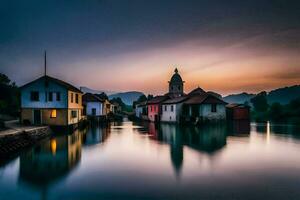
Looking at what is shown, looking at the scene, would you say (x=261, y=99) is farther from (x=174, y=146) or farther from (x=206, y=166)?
(x=206, y=166)

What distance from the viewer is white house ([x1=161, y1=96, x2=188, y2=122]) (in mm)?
50406

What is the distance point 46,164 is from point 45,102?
20.8 m

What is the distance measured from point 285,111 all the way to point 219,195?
230 ft

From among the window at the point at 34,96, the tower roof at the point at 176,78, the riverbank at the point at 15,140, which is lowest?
the riverbank at the point at 15,140

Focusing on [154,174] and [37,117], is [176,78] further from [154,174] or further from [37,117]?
[154,174]

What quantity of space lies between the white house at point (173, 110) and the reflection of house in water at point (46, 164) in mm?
29904

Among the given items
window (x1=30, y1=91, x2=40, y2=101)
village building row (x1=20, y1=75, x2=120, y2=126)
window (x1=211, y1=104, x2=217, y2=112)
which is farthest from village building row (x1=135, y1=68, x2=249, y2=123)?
window (x1=30, y1=91, x2=40, y2=101)

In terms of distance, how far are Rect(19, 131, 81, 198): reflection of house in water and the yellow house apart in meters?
12.7

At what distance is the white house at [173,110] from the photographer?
50406 mm

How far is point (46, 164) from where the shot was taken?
52.4 ft

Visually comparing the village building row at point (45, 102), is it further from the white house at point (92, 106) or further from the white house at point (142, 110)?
the white house at point (142, 110)

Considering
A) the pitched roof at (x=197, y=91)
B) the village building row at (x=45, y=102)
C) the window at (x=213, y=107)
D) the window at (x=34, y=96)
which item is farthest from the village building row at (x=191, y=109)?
the window at (x=34, y=96)

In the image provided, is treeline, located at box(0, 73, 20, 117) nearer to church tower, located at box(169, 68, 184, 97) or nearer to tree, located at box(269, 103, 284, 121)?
church tower, located at box(169, 68, 184, 97)

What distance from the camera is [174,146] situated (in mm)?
22672
